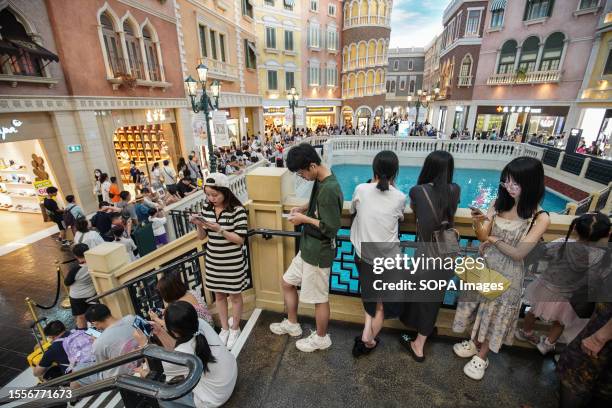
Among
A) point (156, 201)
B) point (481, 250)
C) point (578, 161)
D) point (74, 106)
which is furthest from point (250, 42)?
point (481, 250)

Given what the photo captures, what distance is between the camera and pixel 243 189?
983 centimetres

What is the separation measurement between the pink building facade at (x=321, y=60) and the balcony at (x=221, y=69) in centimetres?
994

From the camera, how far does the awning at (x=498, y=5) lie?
20.8m

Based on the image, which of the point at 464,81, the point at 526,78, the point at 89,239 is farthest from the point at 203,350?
the point at 464,81

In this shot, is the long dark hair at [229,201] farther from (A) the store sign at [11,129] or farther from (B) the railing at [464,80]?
(B) the railing at [464,80]

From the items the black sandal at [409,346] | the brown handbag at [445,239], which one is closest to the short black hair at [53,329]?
the black sandal at [409,346]

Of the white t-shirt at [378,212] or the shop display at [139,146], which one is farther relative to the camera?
the shop display at [139,146]

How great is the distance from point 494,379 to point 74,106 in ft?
38.4

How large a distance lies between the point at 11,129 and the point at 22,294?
4.74 meters

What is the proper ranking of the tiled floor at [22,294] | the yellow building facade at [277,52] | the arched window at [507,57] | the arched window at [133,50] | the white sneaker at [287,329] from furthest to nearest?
the yellow building facade at [277,52] < the arched window at [507,57] < the arched window at [133,50] < the tiled floor at [22,294] < the white sneaker at [287,329]

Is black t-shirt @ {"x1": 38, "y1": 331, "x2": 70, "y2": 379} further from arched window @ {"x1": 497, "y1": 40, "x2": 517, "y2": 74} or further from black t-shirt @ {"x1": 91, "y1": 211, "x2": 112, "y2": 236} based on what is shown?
arched window @ {"x1": 497, "y1": 40, "x2": 517, "y2": 74}

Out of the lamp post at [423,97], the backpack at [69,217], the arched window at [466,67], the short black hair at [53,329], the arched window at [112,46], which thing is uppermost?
the arched window at [466,67]

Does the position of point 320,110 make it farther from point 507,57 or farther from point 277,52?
point 507,57

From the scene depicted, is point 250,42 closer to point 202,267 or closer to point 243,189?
point 243,189
